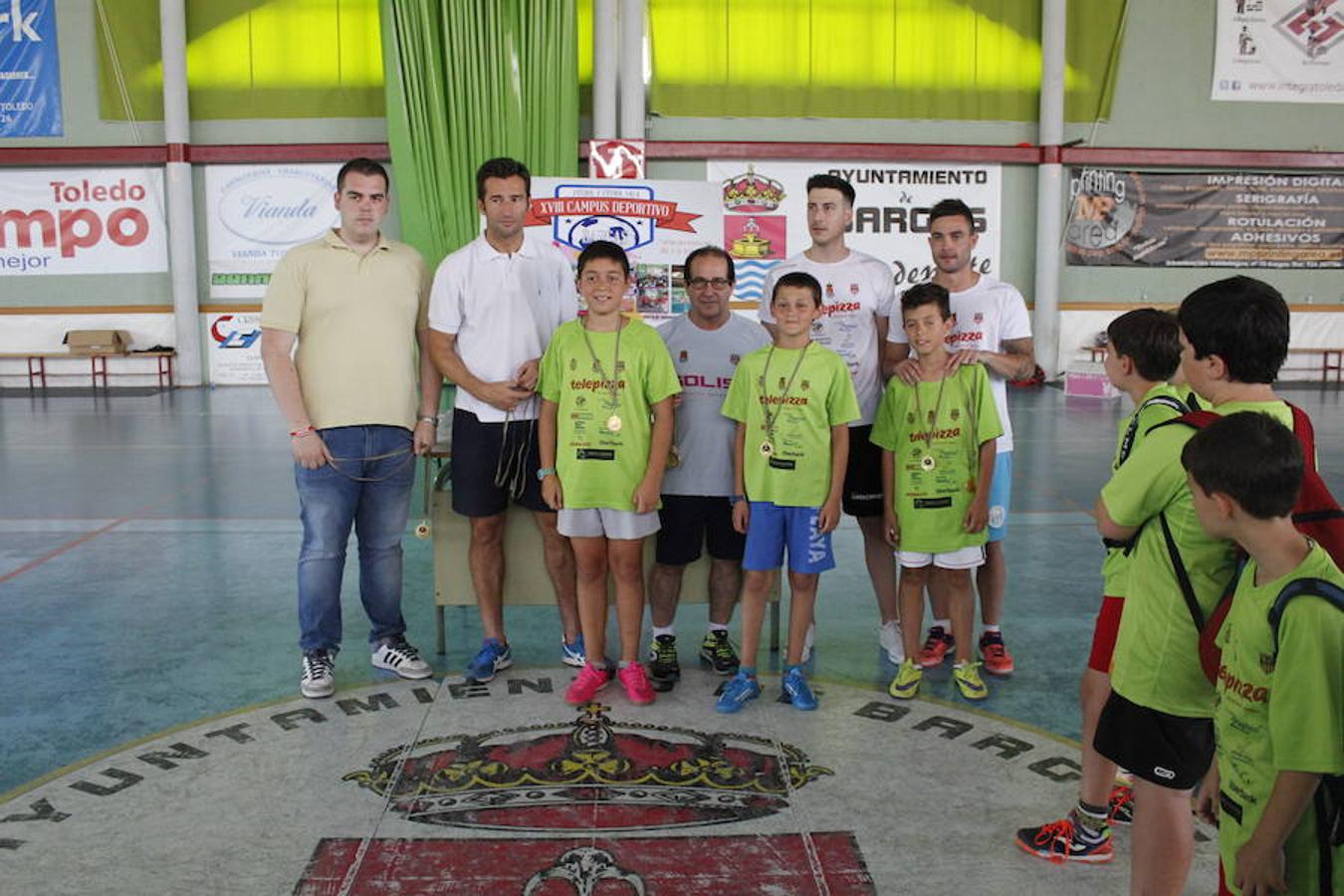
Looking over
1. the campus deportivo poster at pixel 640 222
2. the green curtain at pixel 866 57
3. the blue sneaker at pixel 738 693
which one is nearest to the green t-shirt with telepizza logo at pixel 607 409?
the blue sneaker at pixel 738 693

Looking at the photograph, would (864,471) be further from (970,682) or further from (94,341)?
(94,341)

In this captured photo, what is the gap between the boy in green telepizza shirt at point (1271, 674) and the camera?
5.28 ft

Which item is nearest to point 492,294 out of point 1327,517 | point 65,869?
point 65,869

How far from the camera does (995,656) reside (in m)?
4.11

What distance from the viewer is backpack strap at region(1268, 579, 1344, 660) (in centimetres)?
161

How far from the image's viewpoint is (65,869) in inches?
106

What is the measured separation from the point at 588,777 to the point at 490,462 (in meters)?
1.24

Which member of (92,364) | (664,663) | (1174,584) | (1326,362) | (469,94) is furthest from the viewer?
(1326,362)

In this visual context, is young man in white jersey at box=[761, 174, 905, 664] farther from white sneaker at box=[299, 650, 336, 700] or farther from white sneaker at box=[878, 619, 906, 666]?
white sneaker at box=[299, 650, 336, 700]

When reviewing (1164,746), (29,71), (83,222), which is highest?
(29,71)

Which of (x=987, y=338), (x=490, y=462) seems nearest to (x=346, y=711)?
(x=490, y=462)

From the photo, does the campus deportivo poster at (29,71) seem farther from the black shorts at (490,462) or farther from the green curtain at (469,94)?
the black shorts at (490,462)

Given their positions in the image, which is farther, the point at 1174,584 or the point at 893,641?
the point at 893,641

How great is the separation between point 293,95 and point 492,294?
1226cm
